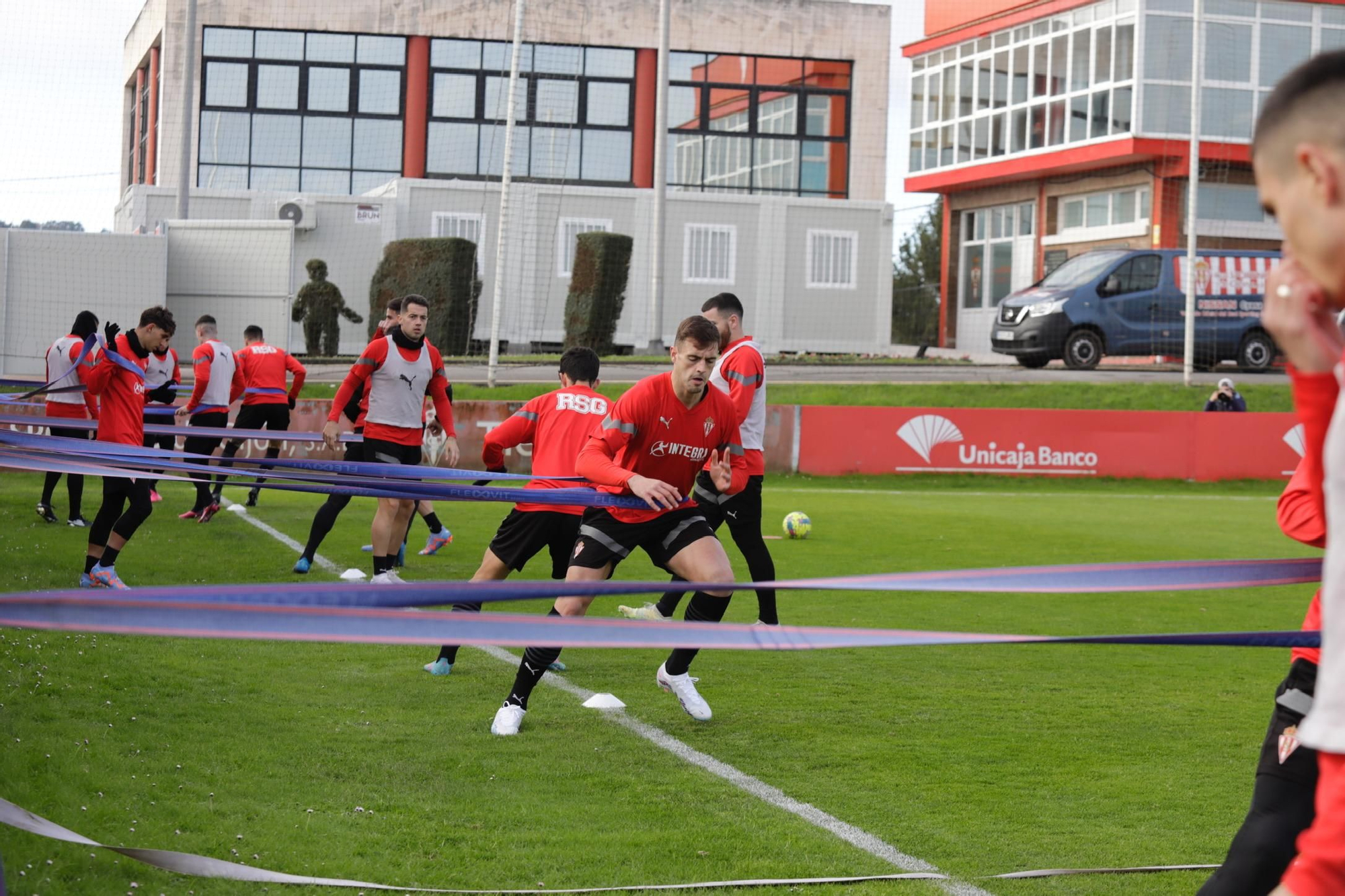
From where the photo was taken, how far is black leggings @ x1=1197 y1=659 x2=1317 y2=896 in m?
3.00

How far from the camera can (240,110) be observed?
141 ft

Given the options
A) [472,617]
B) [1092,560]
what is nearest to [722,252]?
[1092,560]

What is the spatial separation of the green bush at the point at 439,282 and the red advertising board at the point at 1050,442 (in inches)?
424

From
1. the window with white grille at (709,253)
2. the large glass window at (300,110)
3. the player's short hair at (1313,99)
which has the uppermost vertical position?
the large glass window at (300,110)

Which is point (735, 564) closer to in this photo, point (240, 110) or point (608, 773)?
point (608, 773)

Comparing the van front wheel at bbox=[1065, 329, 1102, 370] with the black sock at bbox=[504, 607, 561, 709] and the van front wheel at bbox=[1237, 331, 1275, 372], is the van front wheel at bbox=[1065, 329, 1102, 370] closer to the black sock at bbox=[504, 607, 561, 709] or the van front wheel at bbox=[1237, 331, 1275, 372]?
the van front wheel at bbox=[1237, 331, 1275, 372]

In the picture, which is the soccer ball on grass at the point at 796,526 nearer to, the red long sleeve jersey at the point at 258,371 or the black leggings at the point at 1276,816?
the red long sleeve jersey at the point at 258,371

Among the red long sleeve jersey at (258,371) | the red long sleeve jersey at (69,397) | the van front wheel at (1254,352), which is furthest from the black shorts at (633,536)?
the van front wheel at (1254,352)

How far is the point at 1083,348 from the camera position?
31.1m

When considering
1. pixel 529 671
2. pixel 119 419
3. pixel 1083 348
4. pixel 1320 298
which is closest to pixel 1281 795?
pixel 1320 298

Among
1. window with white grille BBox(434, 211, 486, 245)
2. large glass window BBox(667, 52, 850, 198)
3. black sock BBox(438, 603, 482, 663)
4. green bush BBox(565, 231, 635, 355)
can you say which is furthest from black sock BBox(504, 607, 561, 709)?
large glass window BBox(667, 52, 850, 198)

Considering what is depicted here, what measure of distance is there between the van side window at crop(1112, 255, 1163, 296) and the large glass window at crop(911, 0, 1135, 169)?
9551 millimetres

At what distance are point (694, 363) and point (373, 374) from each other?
5249 mm

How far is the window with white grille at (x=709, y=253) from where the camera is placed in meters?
38.0
